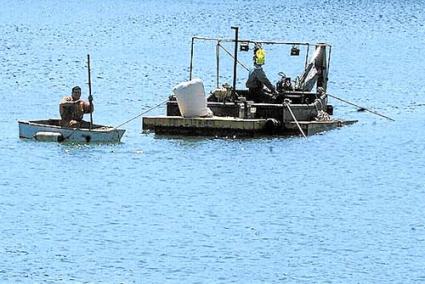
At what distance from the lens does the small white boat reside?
104ft

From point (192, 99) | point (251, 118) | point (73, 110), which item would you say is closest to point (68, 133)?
point (73, 110)

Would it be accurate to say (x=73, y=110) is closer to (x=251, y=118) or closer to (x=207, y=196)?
(x=251, y=118)

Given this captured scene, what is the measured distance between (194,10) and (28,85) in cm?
5995

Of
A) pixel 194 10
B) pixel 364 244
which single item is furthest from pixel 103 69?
pixel 194 10

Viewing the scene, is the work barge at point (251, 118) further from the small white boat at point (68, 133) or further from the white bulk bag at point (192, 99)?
the small white boat at point (68, 133)

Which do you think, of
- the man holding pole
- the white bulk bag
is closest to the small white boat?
the man holding pole

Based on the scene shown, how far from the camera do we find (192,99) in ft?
109

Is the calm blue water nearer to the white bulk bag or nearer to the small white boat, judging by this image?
the small white boat

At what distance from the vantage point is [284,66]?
5800 cm

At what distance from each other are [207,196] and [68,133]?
5107 millimetres

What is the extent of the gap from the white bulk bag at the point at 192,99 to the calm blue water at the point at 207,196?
2.17 ft

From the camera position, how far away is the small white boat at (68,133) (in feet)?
104

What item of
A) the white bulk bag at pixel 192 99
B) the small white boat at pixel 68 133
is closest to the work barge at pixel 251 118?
the white bulk bag at pixel 192 99

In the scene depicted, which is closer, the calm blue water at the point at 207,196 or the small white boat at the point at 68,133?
the calm blue water at the point at 207,196
